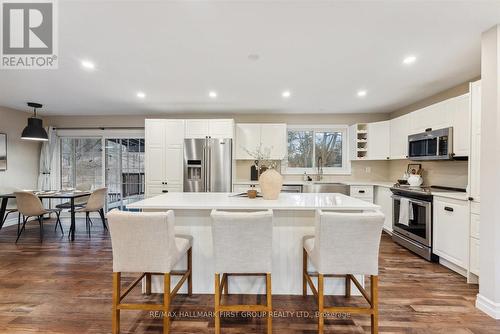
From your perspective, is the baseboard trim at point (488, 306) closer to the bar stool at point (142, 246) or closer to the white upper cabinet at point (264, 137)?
the bar stool at point (142, 246)

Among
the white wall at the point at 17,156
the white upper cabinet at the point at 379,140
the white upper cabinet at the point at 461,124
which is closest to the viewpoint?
the white upper cabinet at the point at 461,124

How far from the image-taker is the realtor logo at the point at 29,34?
1.88m

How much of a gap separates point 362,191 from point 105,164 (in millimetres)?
5760

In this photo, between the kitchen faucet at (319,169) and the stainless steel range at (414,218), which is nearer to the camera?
the stainless steel range at (414,218)

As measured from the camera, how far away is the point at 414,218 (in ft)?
11.2

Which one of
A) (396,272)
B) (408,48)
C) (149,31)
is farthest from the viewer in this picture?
(396,272)

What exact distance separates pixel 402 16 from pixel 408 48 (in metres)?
0.64

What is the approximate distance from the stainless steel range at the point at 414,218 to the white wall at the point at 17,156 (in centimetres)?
731

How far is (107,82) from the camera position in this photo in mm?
3412

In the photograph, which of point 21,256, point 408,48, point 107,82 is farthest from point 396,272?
point 21,256

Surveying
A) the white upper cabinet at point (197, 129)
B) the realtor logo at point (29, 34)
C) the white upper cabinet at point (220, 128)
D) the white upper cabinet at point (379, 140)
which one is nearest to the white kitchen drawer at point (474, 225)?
the white upper cabinet at point (379, 140)

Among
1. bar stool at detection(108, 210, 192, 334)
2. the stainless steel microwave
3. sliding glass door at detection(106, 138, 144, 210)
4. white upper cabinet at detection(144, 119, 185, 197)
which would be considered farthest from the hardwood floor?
sliding glass door at detection(106, 138, 144, 210)

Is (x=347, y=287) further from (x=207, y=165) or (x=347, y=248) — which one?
(x=207, y=165)

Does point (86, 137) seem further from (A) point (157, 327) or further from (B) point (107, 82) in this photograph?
(A) point (157, 327)
